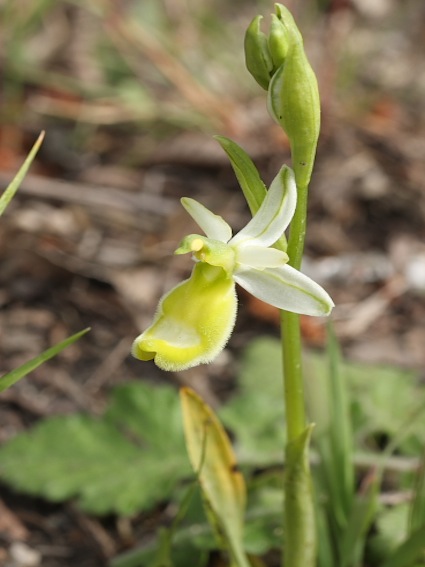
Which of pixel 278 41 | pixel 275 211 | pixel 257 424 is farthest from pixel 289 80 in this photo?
pixel 257 424

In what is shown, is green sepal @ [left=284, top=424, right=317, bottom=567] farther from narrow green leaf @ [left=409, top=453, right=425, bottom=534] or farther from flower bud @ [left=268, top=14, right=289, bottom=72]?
flower bud @ [left=268, top=14, right=289, bottom=72]

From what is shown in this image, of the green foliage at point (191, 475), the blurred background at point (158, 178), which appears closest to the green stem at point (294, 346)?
the green foliage at point (191, 475)

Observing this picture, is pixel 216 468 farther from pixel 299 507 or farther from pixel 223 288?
pixel 223 288

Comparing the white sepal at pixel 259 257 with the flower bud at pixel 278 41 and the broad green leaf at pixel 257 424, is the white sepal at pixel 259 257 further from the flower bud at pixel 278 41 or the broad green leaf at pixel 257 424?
the broad green leaf at pixel 257 424

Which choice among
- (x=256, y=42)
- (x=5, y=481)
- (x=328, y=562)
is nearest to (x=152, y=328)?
(x=256, y=42)

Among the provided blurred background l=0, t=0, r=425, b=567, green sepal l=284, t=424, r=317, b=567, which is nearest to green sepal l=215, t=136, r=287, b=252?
green sepal l=284, t=424, r=317, b=567

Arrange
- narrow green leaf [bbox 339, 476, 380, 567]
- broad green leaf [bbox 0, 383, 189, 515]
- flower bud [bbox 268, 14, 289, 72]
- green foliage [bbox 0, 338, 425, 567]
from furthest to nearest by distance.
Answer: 1. broad green leaf [bbox 0, 383, 189, 515]
2. green foliage [bbox 0, 338, 425, 567]
3. narrow green leaf [bbox 339, 476, 380, 567]
4. flower bud [bbox 268, 14, 289, 72]
